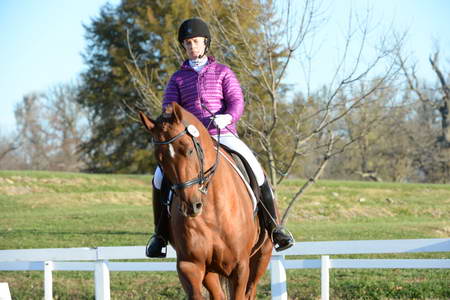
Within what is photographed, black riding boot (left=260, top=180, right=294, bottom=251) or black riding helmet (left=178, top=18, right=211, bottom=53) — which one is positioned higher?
black riding helmet (left=178, top=18, right=211, bottom=53)

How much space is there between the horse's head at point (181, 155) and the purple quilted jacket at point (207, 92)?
1206 millimetres

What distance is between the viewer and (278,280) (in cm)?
848

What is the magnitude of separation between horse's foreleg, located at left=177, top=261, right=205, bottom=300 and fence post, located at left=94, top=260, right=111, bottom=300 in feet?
13.8

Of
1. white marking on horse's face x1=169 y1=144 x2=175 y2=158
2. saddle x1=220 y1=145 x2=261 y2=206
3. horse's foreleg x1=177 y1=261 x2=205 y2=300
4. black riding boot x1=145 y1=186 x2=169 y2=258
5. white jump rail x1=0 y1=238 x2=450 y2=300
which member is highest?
white marking on horse's face x1=169 y1=144 x2=175 y2=158

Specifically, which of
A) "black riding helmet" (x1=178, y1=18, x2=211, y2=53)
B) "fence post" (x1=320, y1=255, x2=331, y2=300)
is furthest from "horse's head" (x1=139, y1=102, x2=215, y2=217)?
"fence post" (x1=320, y1=255, x2=331, y2=300)

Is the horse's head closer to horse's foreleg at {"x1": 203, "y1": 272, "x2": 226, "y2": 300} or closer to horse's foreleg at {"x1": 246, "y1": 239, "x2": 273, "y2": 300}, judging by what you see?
horse's foreleg at {"x1": 203, "y1": 272, "x2": 226, "y2": 300}

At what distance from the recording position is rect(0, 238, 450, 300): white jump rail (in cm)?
792

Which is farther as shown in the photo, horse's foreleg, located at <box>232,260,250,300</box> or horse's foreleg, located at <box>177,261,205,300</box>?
horse's foreleg, located at <box>232,260,250,300</box>

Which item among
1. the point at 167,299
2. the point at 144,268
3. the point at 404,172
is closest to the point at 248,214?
the point at 144,268

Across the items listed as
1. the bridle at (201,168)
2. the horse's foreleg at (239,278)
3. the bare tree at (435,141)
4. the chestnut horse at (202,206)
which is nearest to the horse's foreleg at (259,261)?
the chestnut horse at (202,206)

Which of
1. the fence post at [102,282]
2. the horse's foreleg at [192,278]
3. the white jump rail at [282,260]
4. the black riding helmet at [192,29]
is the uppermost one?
the black riding helmet at [192,29]

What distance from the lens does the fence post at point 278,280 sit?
27.7 ft

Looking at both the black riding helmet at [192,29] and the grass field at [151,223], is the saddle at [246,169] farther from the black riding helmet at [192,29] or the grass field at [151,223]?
the grass field at [151,223]

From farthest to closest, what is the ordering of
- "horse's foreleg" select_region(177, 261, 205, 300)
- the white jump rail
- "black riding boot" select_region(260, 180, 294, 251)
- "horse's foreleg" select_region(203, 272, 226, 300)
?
the white jump rail → "black riding boot" select_region(260, 180, 294, 251) → "horse's foreleg" select_region(203, 272, 226, 300) → "horse's foreleg" select_region(177, 261, 205, 300)
